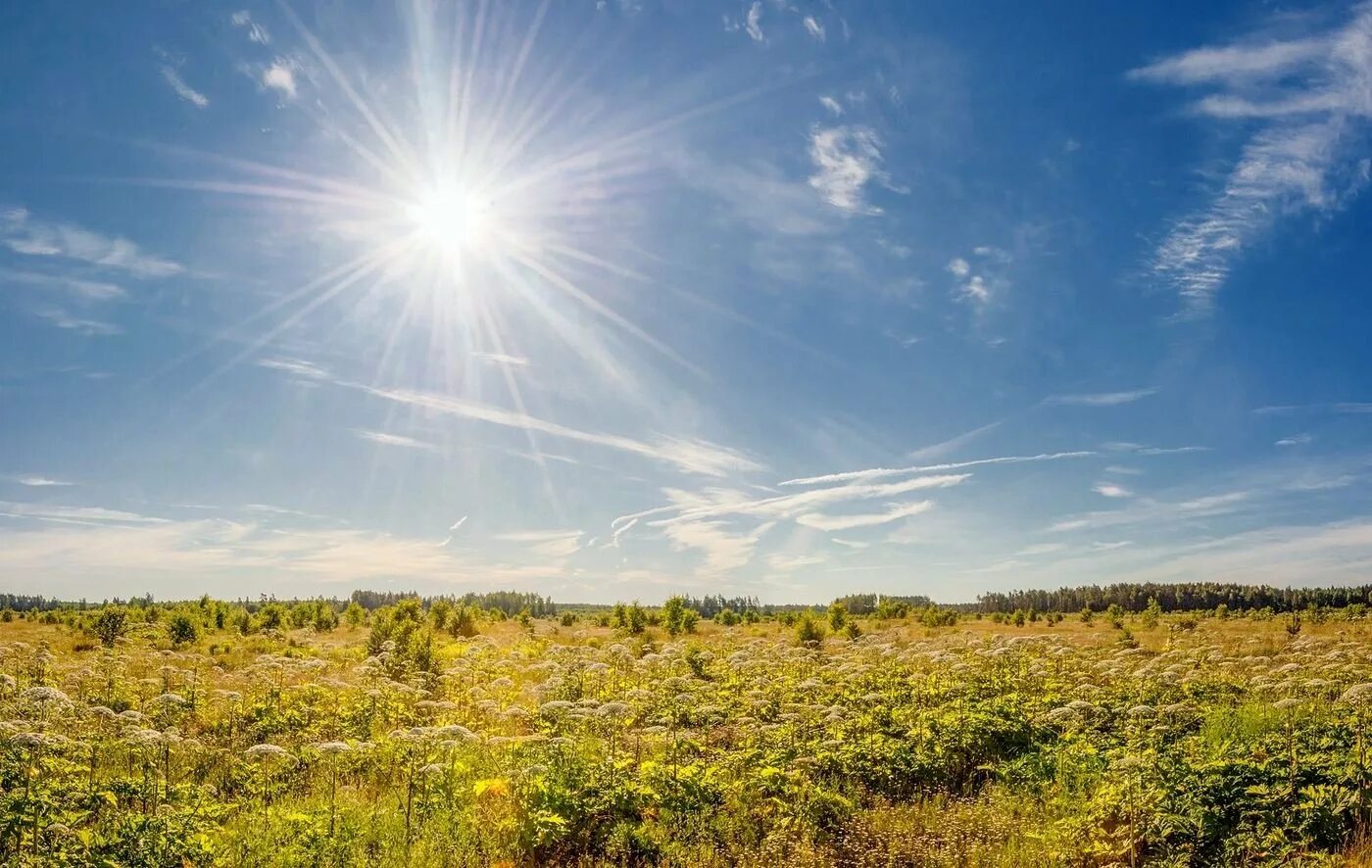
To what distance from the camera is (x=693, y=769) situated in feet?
29.8

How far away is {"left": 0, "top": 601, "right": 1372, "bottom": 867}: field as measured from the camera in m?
7.24

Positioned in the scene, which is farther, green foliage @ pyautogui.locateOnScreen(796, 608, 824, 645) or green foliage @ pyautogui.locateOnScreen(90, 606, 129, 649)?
green foliage @ pyautogui.locateOnScreen(796, 608, 824, 645)

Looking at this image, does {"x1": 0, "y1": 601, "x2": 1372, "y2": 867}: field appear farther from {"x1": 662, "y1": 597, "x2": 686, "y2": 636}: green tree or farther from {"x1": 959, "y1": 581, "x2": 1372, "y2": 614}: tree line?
{"x1": 959, "y1": 581, "x2": 1372, "y2": 614}: tree line

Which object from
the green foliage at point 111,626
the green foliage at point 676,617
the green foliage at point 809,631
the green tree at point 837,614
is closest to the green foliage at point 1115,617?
the green tree at point 837,614

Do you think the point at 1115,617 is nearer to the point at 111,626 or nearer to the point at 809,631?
the point at 809,631

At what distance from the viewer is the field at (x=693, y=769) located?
23.8 feet

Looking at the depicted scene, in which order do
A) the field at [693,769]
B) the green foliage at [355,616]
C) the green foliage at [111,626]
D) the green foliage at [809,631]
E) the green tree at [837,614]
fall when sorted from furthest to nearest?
1. the green foliage at [355,616]
2. the green tree at [837,614]
3. the green foliage at [809,631]
4. the green foliage at [111,626]
5. the field at [693,769]

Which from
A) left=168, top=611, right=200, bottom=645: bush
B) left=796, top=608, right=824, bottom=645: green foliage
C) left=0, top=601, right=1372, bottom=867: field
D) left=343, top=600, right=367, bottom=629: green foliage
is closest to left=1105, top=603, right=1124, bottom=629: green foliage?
left=796, top=608, right=824, bottom=645: green foliage

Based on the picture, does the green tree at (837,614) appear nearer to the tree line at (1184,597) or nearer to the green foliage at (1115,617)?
the green foliage at (1115,617)

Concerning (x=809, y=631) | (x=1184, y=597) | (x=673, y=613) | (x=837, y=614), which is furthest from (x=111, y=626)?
(x=1184, y=597)

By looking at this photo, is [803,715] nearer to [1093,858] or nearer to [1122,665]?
[1093,858]

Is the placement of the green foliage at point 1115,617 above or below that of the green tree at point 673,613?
below

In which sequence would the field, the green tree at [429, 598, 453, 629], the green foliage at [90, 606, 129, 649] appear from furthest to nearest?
the green tree at [429, 598, 453, 629], the green foliage at [90, 606, 129, 649], the field

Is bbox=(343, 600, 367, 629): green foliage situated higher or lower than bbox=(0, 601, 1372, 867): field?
lower
